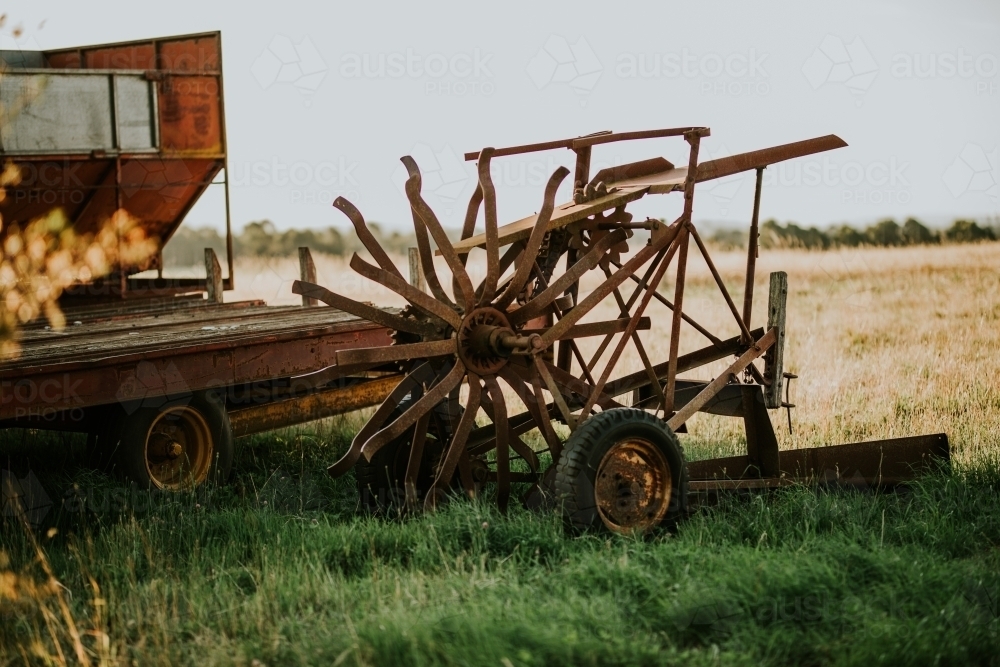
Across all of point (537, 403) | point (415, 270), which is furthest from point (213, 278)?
point (537, 403)

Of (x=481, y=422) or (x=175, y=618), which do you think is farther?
Result: (x=481, y=422)

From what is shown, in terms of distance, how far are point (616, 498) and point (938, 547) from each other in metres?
1.71

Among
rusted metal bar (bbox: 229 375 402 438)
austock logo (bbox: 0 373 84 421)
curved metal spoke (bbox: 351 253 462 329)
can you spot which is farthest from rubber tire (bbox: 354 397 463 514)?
austock logo (bbox: 0 373 84 421)

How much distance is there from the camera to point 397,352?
530 cm

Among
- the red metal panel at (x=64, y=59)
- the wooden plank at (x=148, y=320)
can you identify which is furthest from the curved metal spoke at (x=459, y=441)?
the red metal panel at (x=64, y=59)

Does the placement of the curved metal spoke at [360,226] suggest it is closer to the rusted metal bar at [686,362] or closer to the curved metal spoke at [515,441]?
the curved metal spoke at [515,441]

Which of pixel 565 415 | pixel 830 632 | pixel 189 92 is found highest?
pixel 189 92

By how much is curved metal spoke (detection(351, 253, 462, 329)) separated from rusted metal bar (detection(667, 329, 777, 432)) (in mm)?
1442

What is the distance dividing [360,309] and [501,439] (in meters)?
1.06

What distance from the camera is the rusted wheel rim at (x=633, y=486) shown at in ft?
17.6

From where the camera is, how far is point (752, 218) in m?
6.48

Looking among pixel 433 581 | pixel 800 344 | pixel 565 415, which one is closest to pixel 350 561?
pixel 433 581

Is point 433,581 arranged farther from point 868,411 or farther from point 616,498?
point 868,411

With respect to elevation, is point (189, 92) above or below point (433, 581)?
above
